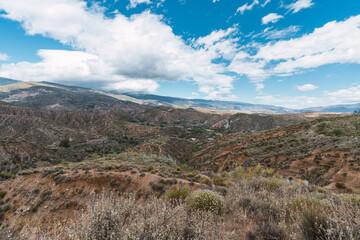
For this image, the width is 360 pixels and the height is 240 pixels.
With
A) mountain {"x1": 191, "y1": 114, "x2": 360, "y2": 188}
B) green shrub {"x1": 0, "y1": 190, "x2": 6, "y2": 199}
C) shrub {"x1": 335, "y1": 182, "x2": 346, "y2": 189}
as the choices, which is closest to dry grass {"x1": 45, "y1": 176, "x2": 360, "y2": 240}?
shrub {"x1": 335, "y1": 182, "x2": 346, "y2": 189}

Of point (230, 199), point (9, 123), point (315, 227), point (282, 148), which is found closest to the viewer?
point (315, 227)

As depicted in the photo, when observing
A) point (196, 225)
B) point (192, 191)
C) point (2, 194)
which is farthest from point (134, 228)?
point (2, 194)

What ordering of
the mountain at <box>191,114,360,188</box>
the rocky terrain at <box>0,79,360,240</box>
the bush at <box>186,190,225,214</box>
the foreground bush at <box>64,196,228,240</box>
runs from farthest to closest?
the mountain at <box>191,114,360,188</box>, the bush at <box>186,190,225,214</box>, the rocky terrain at <box>0,79,360,240</box>, the foreground bush at <box>64,196,228,240</box>

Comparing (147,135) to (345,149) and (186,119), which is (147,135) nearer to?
(345,149)

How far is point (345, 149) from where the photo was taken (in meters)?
Answer: 15.1

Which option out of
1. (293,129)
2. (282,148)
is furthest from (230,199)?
(293,129)

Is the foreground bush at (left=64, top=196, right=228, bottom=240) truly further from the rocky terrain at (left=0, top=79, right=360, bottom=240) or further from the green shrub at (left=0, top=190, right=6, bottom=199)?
the green shrub at (left=0, top=190, right=6, bottom=199)

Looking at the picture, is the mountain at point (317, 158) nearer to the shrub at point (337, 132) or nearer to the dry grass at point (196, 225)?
the shrub at point (337, 132)

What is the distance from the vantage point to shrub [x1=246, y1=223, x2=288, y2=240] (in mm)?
3512

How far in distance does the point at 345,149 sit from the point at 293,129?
1624 centimetres

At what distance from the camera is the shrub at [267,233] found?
351 cm

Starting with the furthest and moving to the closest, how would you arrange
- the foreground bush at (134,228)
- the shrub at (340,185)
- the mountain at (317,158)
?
the mountain at (317,158) < the shrub at (340,185) < the foreground bush at (134,228)

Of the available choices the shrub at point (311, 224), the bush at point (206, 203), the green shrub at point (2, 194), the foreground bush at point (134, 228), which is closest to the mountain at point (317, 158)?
the shrub at point (311, 224)

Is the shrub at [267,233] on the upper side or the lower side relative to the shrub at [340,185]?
upper
